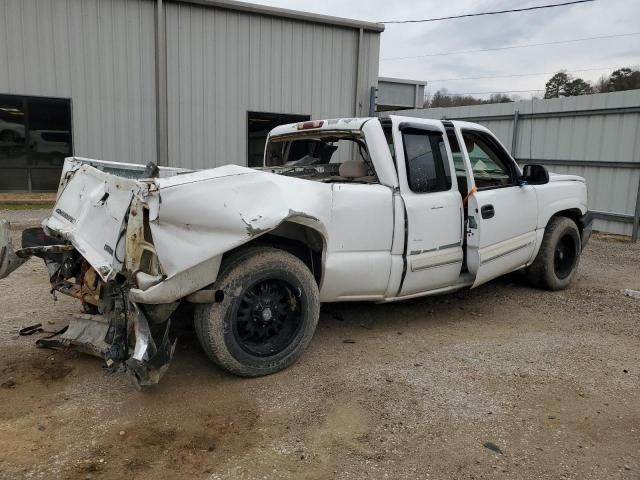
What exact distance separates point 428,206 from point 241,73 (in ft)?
28.9

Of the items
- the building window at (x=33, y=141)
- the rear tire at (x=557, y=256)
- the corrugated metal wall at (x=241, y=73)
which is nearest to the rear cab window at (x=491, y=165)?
the rear tire at (x=557, y=256)

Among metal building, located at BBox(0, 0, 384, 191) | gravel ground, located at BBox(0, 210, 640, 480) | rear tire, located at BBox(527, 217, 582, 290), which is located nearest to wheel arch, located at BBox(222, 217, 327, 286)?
gravel ground, located at BBox(0, 210, 640, 480)

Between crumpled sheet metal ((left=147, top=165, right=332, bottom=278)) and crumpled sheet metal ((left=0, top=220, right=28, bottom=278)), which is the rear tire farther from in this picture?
crumpled sheet metal ((left=0, top=220, right=28, bottom=278))

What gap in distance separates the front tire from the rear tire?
332 centimetres

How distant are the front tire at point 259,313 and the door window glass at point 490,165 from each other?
2.47 m

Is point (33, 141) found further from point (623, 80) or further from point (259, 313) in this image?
point (623, 80)

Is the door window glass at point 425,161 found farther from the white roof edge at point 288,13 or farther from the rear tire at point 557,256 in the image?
the white roof edge at point 288,13

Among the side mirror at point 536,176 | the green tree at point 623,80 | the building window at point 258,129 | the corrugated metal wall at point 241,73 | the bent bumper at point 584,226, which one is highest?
the green tree at point 623,80

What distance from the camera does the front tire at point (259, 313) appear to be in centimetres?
342

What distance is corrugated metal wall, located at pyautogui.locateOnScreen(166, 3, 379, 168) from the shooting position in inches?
451

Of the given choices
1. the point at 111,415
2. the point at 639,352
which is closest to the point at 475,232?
the point at 639,352

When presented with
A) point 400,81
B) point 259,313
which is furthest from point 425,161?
point 400,81

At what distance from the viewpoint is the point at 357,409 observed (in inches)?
130

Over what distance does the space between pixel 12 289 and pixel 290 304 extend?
12.0ft
